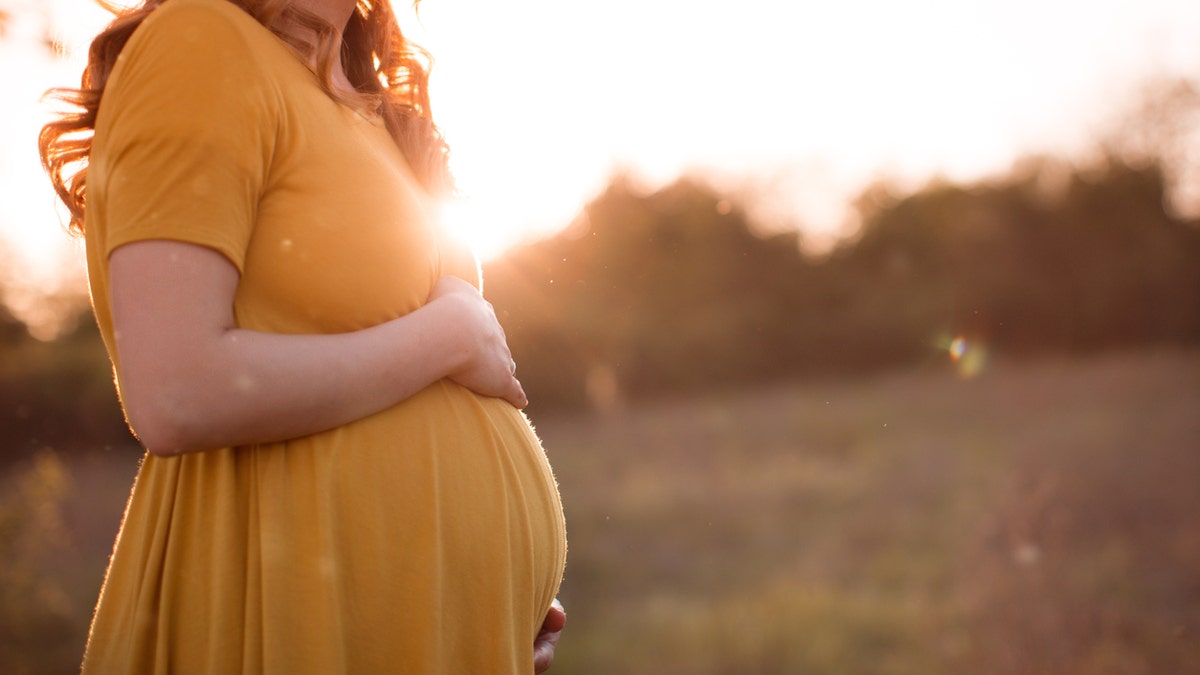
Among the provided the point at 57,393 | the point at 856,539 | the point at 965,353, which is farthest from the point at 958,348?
the point at 57,393

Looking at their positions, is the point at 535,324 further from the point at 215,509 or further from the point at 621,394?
the point at 215,509

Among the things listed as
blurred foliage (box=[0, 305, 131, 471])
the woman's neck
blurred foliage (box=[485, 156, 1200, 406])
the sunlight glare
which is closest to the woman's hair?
the woman's neck

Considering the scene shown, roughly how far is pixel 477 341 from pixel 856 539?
23.7 feet

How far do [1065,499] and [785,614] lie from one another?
3394 millimetres

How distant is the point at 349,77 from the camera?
155cm

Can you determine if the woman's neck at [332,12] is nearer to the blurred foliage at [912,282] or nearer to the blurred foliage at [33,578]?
the blurred foliage at [33,578]

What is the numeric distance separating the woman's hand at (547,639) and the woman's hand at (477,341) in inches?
15.4

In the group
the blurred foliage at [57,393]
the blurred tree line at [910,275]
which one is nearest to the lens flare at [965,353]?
the blurred tree line at [910,275]

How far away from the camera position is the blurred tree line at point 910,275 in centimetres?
1700

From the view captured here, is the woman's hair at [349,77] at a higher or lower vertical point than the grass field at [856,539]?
higher

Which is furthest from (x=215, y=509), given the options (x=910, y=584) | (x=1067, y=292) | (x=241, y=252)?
(x=1067, y=292)

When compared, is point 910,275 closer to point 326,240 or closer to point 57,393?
point 57,393

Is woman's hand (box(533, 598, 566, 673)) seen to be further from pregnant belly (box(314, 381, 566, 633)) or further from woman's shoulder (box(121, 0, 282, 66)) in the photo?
woman's shoulder (box(121, 0, 282, 66))

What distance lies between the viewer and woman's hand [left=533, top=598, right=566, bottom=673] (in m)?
1.29
